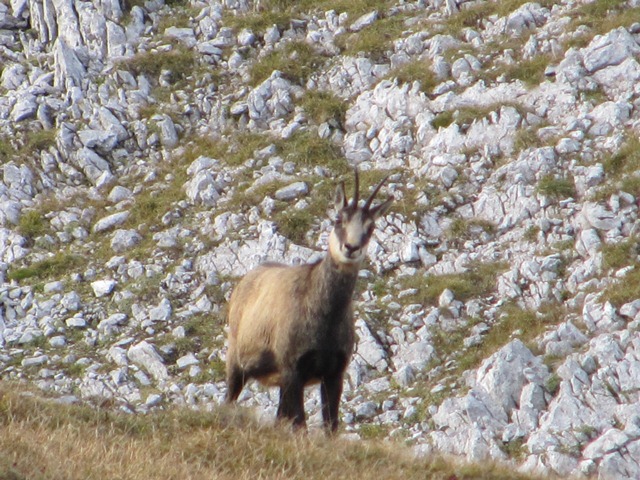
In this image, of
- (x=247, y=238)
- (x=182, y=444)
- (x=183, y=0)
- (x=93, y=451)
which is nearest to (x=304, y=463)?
(x=182, y=444)

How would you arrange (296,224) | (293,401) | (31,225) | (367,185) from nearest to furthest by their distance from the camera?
(293,401)
(296,224)
(367,185)
(31,225)

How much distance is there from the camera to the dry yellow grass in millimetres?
7047

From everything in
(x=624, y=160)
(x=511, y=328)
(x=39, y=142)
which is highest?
(x=39, y=142)

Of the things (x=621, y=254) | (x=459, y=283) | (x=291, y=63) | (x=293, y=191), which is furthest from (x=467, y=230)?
(x=291, y=63)

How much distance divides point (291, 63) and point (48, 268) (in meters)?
7.80

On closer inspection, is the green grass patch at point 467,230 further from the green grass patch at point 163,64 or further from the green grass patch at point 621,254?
the green grass patch at point 163,64

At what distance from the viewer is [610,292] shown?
610 inches

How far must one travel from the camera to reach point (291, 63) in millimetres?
23031

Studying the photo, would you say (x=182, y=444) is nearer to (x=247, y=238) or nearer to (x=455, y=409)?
(x=455, y=409)

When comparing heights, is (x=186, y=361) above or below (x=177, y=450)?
below

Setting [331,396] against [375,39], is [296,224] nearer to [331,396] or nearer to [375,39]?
[375,39]

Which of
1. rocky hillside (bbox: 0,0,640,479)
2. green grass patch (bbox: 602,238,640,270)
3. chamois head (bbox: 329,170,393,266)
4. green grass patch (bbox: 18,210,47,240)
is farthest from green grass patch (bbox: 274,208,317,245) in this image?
chamois head (bbox: 329,170,393,266)

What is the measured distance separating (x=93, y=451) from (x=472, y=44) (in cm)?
1669

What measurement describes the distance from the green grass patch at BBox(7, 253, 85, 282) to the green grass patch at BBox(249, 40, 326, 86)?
650 centimetres
